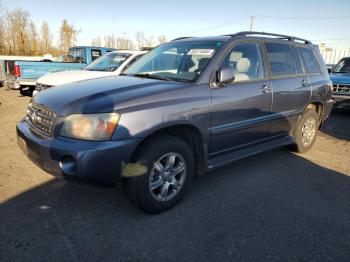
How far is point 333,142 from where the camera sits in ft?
20.5

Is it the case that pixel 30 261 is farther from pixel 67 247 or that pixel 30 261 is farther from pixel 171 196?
pixel 171 196

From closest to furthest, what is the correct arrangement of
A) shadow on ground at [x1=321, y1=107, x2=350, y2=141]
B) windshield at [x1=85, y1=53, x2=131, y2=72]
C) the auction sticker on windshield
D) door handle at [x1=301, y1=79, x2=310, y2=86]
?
the auction sticker on windshield, door handle at [x1=301, y1=79, x2=310, y2=86], shadow on ground at [x1=321, y1=107, x2=350, y2=141], windshield at [x1=85, y1=53, x2=131, y2=72]

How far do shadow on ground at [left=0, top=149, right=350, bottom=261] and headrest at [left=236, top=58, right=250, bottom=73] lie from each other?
4.72 feet

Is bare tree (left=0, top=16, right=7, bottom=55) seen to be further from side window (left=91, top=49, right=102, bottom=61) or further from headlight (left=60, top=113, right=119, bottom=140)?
headlight (left=60, top=113, right=119, bottom=140)

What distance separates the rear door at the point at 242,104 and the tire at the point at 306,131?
1.05 m

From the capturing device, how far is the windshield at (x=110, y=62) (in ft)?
27.0

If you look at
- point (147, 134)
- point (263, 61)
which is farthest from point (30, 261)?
point (263, 61)

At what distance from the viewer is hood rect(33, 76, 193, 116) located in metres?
2.79

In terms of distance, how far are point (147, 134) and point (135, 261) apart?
108 centimetres

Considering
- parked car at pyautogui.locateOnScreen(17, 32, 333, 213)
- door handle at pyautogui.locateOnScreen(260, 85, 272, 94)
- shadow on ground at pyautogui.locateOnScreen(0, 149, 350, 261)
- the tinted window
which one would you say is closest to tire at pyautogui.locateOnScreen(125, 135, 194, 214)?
parked car at pyautogui.locateOnScreen(17, 32, 333, 213)

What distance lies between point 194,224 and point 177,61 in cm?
208

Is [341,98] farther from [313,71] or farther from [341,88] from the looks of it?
[313,71]

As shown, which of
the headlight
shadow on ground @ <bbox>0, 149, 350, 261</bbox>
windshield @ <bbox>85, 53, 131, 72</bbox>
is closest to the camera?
shadow on ground @ <bbox>0, 149, 350, 261</bbox>

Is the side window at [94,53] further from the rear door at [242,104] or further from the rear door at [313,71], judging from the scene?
the rear door at [242,104]
